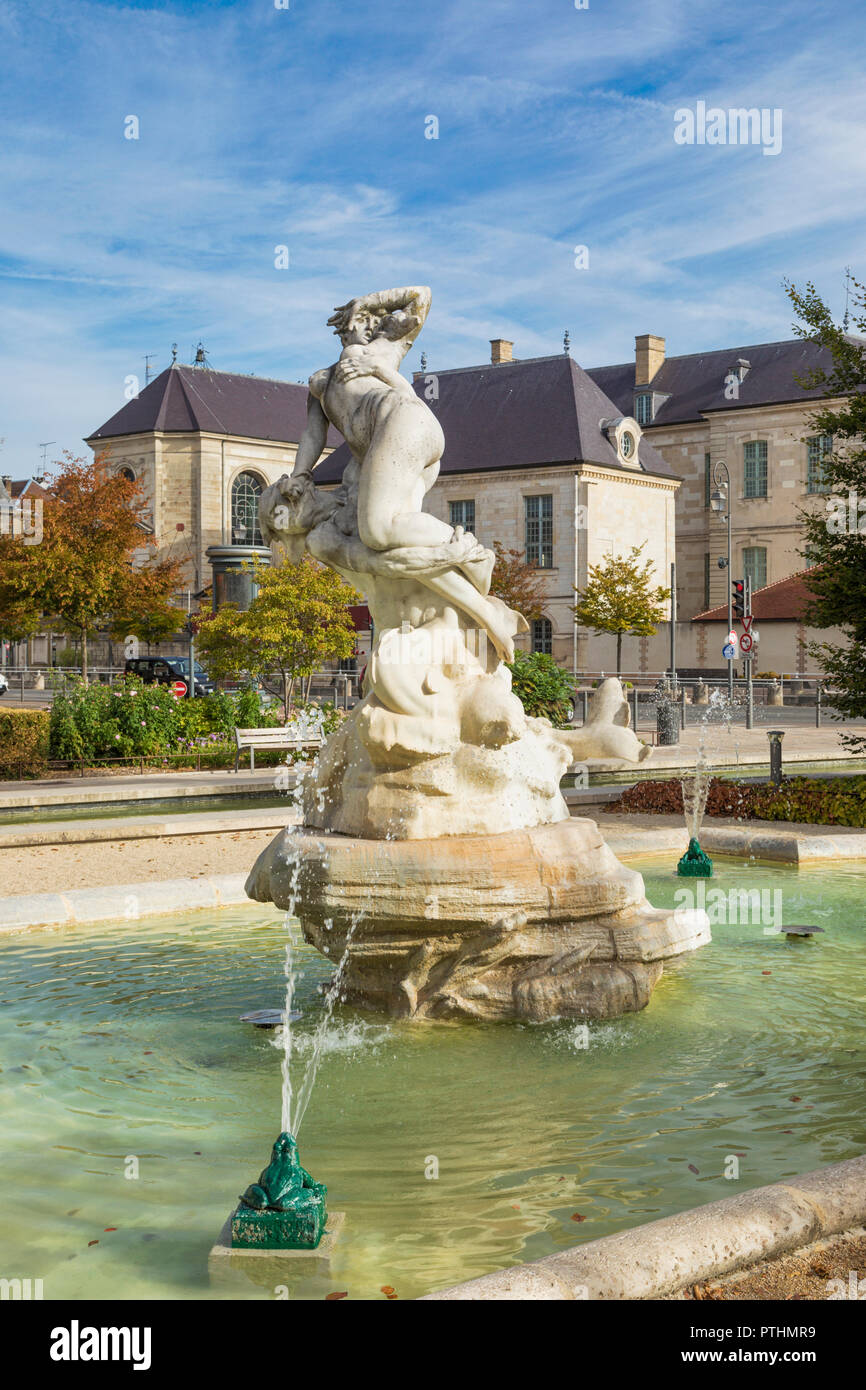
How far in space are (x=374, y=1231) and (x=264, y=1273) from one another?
19.4 inches

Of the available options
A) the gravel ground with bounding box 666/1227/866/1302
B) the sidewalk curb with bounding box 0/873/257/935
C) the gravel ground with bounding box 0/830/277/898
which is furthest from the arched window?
the gravel ground with bounding box 666/1227/866/1302

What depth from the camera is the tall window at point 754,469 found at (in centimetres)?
5909

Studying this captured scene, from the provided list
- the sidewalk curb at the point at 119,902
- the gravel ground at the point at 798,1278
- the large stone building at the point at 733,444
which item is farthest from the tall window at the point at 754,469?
the gravel ground at the point at 798,1278

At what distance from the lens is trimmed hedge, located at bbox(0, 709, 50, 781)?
18.7m

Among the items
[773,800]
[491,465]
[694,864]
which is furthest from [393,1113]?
[491,465]

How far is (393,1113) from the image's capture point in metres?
5.28

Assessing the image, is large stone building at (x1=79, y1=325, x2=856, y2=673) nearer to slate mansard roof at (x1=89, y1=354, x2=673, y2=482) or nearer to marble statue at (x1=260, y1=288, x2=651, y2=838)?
slate mansard roof at (x1=89, y1=354, x2=673, y2=482)

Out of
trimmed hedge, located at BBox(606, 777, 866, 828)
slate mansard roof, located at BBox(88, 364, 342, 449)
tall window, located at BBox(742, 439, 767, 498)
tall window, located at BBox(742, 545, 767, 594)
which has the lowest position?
trimmed hedge, located at BBox(606, 777, 866, 828)

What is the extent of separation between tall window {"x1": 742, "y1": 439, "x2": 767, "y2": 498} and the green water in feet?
177

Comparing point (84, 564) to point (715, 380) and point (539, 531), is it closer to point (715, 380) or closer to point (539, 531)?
point (539, 531)

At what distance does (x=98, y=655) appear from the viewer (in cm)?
5694

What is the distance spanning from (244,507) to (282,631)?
42.3 meters

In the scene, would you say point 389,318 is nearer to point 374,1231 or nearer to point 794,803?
point 374,1231
